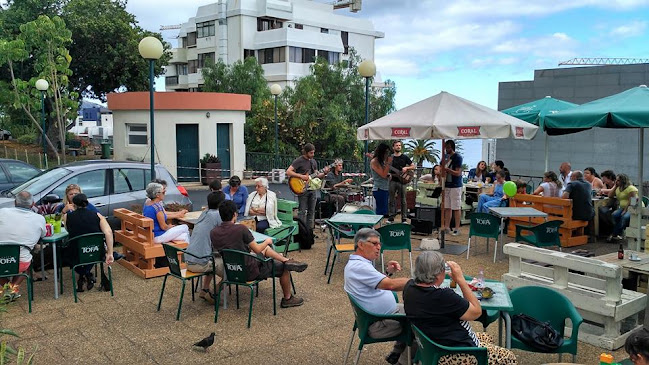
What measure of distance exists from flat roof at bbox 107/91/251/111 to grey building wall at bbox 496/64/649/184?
11.4m

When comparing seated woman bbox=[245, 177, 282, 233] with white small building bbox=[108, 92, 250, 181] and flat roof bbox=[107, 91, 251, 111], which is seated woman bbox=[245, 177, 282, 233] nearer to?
white small building bbox=[108, 92, 250, 181]

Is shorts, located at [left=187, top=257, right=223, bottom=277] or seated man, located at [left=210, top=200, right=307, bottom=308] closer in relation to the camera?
seated man, located at [left=210, top=200, right=307, bottom=308]

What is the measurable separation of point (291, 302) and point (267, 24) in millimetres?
40904

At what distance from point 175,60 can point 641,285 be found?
48.3 metres

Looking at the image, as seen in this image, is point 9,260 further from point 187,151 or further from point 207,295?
point 187,151

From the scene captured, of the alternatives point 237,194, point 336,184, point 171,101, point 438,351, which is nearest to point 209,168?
point 171,101

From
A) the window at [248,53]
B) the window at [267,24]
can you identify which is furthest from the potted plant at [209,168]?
the window at [267,24]

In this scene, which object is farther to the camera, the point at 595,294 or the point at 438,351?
the point at 595,294

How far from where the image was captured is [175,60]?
49.2m

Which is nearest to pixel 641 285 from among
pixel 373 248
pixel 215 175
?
pixel 373 248

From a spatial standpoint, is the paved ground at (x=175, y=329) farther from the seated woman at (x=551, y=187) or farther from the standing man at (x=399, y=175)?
the seated woman at (x=551, y=187)

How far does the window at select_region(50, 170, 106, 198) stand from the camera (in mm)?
8812

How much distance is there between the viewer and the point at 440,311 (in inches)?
147

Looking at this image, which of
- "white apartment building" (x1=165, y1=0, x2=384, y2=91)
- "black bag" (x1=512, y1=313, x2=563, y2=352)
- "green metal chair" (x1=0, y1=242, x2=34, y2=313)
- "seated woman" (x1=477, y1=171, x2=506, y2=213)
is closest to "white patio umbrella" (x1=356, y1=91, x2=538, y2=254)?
"seated woman" (x1=477, y1=171, x2=506, y2=213)
